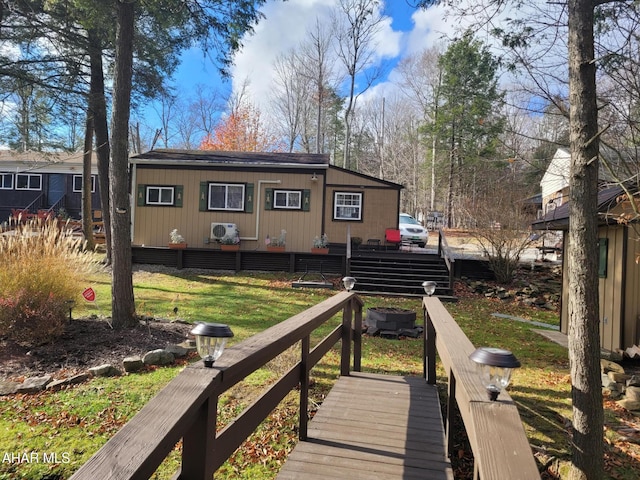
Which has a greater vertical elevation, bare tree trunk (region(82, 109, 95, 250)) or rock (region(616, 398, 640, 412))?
bare tree trunk (region(82, 109, 95, 250))

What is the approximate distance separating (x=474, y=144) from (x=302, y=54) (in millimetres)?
12964

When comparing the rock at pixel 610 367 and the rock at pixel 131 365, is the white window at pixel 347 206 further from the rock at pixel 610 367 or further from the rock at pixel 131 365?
the rock at pixel 131 365

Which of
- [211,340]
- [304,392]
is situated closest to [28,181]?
[304,392]

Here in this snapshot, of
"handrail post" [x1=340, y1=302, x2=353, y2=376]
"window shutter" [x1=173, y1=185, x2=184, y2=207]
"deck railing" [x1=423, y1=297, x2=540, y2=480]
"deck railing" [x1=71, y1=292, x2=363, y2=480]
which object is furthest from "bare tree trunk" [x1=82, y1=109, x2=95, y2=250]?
"deck railing" [x1=423, y1=297, x2=540, y2=480]

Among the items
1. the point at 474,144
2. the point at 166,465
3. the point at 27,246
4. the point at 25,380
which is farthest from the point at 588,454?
the point at 474,144

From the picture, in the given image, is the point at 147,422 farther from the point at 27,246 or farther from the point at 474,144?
the point at 474,144

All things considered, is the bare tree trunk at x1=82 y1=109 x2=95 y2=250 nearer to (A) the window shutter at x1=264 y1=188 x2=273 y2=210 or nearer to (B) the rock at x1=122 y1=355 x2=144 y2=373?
(A) the window shutter at x1=264 y1=188 x2=273 y2=210

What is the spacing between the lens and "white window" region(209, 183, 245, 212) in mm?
13945

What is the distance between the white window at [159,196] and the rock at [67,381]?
10.3 m

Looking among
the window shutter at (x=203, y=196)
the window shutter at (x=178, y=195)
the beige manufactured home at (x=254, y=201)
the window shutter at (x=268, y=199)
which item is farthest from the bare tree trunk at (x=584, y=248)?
the window shutter at (x=178, y=195)

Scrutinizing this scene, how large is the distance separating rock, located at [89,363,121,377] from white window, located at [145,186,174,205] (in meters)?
10.2

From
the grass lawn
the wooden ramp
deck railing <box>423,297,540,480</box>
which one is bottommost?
the grass lawn

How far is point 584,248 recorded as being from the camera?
3033 millimetres

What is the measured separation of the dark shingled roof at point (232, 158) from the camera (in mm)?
13891
